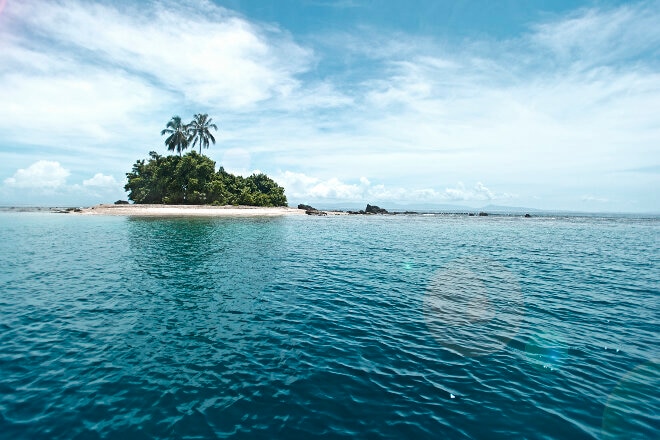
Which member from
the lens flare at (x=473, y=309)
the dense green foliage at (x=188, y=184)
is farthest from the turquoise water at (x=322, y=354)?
the dense green foliage at (x=188, y=184)

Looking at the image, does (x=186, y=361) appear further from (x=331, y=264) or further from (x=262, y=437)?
(x=331, y=264)

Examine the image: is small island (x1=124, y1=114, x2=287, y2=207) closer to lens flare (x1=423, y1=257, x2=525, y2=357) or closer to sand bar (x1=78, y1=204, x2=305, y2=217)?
sand bar (x1=78, y1=204, x2=305, y2=217)

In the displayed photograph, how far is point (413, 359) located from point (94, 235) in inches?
2001

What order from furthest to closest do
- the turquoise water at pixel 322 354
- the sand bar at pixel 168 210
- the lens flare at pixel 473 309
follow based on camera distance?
the sand bar at pixel 168 210 → the lens flare at pixel 473 309 → the turquoise water at pixel 322 354

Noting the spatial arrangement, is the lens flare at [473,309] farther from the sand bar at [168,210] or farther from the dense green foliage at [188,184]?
the dense green foliage at [188,184]

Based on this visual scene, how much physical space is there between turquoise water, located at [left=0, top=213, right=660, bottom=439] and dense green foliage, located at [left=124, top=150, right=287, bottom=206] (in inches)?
2894

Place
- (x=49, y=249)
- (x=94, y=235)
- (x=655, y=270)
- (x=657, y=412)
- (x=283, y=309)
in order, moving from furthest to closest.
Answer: (x=94, y=235)
(x=49, y=249)
(x=655, y=270)
(x=283, y=309)
(x=657, y=412)

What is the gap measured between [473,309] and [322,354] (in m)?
10.3

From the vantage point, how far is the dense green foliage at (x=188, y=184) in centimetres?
9556

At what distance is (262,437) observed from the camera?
830 centimetres

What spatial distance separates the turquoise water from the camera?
904 centimetres

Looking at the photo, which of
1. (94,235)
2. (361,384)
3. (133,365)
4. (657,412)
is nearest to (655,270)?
(657,412)

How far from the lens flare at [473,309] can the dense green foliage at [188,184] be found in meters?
86.9

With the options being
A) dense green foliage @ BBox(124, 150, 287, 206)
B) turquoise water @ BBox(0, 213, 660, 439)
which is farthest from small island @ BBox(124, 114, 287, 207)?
turquoise water @ BBox(0, 213, 660, 439)
